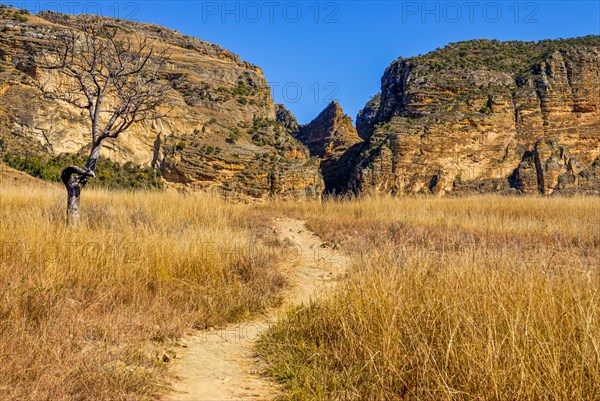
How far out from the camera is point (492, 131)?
167ft

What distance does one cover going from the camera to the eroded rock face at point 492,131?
49.9 meters

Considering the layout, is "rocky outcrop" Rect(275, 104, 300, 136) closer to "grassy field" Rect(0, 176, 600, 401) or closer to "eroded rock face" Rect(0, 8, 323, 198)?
"eroded rock face" Rect(0, 8, 323, 198)

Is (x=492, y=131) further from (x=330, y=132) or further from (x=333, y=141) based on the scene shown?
(x=330, y=132)

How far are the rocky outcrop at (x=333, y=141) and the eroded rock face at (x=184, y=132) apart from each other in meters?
20.6

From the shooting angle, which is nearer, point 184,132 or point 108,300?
point 108,300

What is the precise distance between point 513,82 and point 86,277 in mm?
63297

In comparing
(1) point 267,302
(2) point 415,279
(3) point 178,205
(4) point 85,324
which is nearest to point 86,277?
(4) point 85,324

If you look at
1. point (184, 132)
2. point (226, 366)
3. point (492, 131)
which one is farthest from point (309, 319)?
point (492, 131)

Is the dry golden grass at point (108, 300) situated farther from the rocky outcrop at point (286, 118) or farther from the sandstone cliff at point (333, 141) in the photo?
the rocky outcrop at point (286, 118)

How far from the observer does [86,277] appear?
4906mm

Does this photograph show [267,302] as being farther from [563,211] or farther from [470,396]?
[563,211]

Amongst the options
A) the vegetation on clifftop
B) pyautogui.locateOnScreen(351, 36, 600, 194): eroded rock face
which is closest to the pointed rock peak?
the vegetation on clifftop

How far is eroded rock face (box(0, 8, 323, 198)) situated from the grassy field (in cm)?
2129

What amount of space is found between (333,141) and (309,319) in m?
72.3
